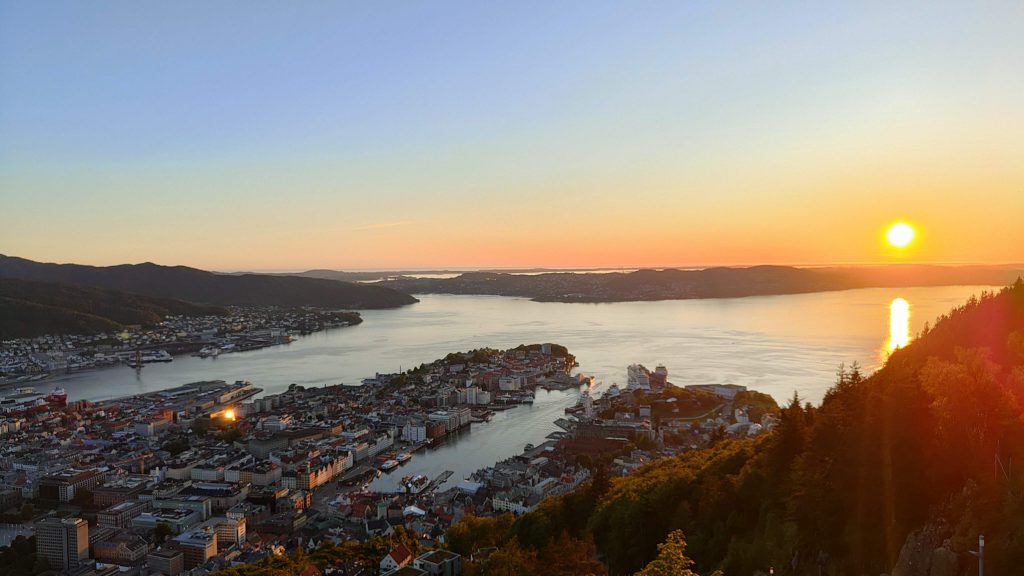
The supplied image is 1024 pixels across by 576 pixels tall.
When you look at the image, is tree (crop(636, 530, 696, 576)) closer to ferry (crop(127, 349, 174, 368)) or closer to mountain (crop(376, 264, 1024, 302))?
ferry (crop(127, 349, 174, 368))

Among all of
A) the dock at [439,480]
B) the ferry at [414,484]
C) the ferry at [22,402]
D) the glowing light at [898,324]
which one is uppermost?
the glowing light at [898,324]

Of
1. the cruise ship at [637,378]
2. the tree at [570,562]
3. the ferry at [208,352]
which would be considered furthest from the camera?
the ferry at [208,352]

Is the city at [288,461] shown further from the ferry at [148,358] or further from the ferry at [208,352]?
the ferry at [208,352]

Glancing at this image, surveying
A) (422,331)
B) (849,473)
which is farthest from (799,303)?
(849,473)

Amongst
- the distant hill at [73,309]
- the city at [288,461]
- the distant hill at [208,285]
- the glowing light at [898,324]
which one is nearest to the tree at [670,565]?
the city at [288,461]

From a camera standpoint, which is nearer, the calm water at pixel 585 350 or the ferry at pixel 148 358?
the calm water at pixel 585 350

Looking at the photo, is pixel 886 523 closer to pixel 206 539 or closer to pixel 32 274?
pixel 206 539

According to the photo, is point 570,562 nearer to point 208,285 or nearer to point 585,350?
point 585,350
